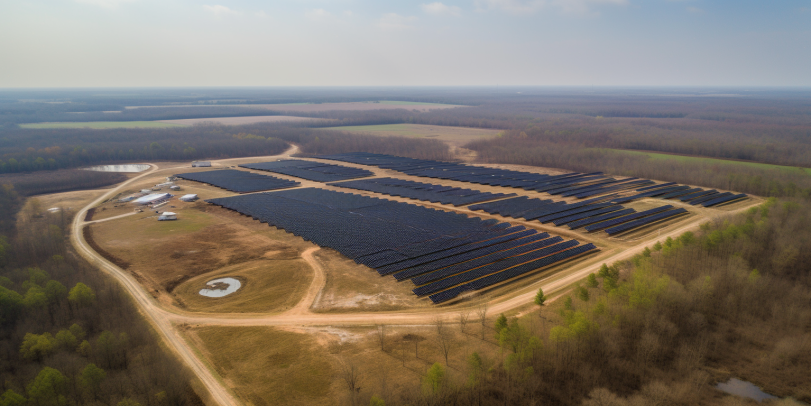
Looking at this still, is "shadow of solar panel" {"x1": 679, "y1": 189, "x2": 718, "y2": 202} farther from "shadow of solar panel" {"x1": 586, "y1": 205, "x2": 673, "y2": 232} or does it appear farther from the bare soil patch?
the bare soil patch

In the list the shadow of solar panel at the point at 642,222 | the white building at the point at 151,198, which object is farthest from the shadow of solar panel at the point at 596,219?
the white building at the point at 151,198

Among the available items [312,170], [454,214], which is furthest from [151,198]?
[454,214]

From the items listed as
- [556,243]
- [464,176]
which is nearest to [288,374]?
[556,243]

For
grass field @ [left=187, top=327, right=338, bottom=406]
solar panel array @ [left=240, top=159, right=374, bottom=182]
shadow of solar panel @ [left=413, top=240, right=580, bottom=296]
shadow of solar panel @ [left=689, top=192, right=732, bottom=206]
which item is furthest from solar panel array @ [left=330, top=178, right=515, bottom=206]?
grass field @ [left=187, top=327, right=338, bottom=406]

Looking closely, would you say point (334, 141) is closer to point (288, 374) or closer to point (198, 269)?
point (198, 269)

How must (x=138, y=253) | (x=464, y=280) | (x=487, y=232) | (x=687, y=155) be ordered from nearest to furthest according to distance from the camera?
(x=464, y=280) → (x=138, y=253) → (x=487, y=232) → (x=687, y=155)

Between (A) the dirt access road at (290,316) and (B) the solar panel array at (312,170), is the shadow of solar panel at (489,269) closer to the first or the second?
(A) the dirt access road at (290,316)
